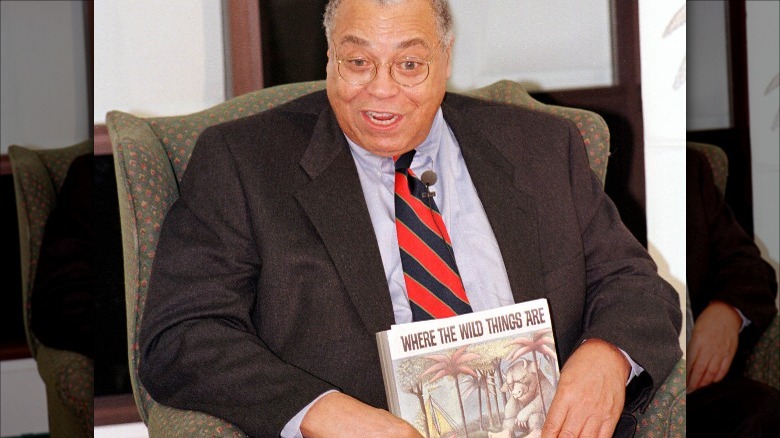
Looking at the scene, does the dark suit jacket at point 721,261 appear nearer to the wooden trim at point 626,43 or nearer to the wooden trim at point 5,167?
the wooden trim at point 626,43

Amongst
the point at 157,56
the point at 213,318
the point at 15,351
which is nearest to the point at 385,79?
the point at 157,56

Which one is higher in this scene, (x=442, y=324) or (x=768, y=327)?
(x=442, y=324)

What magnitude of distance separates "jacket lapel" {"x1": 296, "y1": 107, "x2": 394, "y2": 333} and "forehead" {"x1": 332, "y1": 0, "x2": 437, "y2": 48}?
27cm

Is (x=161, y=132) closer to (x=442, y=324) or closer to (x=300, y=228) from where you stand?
(x=300, y=228)

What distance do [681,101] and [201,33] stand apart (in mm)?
1222

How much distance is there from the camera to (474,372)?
163 cm

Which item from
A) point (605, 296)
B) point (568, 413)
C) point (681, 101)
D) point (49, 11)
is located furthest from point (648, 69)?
point (49, 11)

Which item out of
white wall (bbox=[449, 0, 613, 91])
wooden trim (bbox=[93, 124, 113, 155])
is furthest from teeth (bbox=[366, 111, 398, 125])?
wooden trim (bbox=[93, 124, 113, 155])

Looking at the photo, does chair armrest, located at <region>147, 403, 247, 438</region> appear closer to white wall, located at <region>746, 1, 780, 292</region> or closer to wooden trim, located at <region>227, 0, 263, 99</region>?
wooden trim, located at <region>227, 0, 263, 99</region>

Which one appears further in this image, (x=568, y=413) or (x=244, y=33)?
(x=244, y=33)

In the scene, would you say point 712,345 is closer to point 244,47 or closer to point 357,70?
point 357,70

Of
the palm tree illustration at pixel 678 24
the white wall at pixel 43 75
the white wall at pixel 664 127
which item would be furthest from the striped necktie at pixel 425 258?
the white wall at pixel 43 75

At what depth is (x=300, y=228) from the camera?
69.3 inches

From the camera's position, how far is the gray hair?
1848 mm
